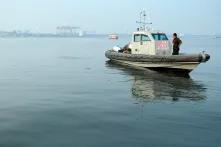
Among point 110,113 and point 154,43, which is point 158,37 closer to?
point 154,43

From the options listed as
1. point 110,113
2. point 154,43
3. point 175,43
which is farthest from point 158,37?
point 110,113

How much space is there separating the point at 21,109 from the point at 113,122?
11.9 ft

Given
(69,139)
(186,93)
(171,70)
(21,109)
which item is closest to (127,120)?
(69,139)

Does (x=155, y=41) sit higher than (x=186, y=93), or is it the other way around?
(x=155, y=41)

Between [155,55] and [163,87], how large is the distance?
6.33 metres

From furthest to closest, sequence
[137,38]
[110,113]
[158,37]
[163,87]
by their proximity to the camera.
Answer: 1. [137,38]
2. [158,37]
3. [163,87]
4. [110,113]

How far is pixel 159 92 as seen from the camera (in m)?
18.2

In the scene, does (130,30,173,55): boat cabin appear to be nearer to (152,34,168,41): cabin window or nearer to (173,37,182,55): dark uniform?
(152,34,168,41): cabin window

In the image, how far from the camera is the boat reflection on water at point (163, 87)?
1705cm

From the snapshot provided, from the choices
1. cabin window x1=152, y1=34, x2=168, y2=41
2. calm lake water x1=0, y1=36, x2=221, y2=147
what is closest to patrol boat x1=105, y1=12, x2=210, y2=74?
cabin window x1=152, y1=34, x2=168, y2=41

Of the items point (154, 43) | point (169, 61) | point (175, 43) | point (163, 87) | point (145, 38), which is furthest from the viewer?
point (145, 38)

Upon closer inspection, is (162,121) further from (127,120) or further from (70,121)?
(70,121)

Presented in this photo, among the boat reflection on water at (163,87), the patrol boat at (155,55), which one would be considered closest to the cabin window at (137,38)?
the patrol boat at (155,55)

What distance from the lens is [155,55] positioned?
26.0m
